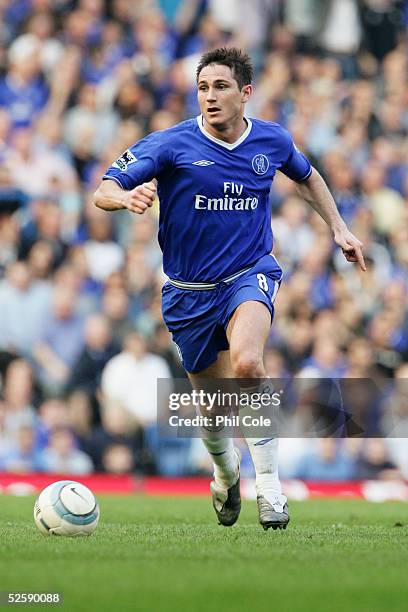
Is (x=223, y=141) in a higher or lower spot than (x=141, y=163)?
higher

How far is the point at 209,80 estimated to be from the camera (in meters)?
8.05

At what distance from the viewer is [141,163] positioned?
7.75 metres

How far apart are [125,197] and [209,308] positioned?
132cm

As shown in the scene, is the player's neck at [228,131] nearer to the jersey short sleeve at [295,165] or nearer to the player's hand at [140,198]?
the jersey short sleeve at [295,165]

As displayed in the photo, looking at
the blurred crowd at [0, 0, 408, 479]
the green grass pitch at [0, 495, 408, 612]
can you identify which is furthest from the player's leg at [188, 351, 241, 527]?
the blurred crowd at [0, 0, 408, 479]

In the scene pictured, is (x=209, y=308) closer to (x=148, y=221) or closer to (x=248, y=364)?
(x=248, y=364)

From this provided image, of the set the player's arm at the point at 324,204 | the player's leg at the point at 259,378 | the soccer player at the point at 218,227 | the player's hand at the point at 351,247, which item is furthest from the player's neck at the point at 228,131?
the player's leg at the point at 259,378

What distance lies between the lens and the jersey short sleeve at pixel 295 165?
28.1ft

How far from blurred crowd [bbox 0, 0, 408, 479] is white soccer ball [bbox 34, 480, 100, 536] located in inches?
246

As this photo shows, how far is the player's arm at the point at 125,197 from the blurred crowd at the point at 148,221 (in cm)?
643

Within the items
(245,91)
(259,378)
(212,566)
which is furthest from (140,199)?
(212,566)

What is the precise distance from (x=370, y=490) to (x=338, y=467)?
425 millimetres

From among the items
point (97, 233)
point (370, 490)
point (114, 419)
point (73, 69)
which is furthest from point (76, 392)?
point (73, 69)

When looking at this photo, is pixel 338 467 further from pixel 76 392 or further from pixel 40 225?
pixel 40 225
